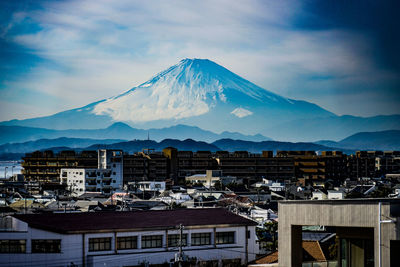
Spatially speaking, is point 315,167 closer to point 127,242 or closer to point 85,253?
point 127,242

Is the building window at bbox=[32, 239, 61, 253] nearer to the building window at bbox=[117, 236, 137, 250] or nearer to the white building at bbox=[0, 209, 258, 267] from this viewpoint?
the white building at bbox=[0, 209, 258, 267]

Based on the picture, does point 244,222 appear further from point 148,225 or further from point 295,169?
point 295,169

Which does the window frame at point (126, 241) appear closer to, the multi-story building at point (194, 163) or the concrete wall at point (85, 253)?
the concrete wall at point (85, 253)

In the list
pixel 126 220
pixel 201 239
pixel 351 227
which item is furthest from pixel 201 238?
pixel 351 227

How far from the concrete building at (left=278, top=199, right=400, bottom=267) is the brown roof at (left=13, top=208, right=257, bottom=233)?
1034cm

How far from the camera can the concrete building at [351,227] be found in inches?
467

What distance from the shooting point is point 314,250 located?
22.0 meters

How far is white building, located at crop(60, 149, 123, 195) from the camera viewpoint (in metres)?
82.7

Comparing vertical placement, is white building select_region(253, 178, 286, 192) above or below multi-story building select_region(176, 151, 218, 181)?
below

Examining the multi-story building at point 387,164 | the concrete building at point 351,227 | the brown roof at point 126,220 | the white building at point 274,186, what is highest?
the concrete building at point 351,227

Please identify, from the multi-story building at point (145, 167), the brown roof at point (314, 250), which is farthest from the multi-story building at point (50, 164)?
the brown roof at point (314, 250)

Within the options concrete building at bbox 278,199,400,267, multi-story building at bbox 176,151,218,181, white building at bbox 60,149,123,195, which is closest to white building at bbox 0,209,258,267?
concrete building at bbox 278,199,400,267

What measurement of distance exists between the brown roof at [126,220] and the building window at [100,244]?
38cm

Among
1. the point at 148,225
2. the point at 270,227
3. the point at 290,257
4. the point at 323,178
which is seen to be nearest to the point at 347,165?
the point at 323,178
